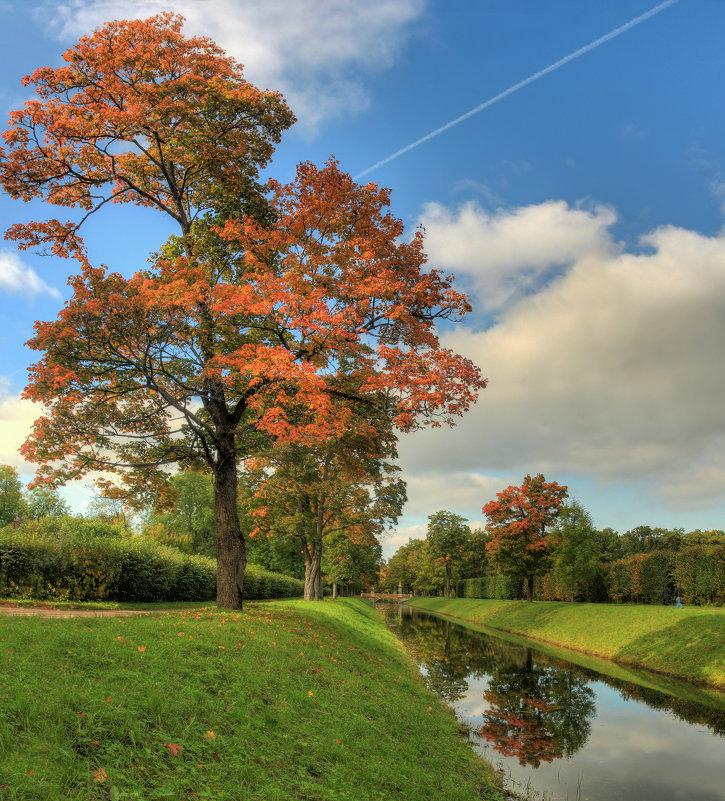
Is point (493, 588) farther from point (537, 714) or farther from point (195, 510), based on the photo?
point (537, 714)

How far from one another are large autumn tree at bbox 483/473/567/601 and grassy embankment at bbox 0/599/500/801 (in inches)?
1397

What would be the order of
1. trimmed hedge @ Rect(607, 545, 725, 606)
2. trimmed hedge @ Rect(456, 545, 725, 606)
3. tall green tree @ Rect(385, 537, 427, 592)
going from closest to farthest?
trimmed hedge @ Rect(607, 545, 725, 606)
trimmed hedge @ Rect(456, 545, 725, 606)
tall green tree @ Rect(385, 537, 427, 592)

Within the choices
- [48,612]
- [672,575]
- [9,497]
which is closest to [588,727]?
[48,612]

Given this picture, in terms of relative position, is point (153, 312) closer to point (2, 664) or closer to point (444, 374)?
point (444, 374)

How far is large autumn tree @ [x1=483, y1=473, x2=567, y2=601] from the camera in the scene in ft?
147

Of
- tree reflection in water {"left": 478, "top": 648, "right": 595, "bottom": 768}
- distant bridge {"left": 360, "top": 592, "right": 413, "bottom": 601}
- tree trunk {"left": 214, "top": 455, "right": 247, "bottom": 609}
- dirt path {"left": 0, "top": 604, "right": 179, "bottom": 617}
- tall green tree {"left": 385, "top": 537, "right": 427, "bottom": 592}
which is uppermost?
tree trunk {"left": 214, "top": 455, "right": 247, "bottom": 609}

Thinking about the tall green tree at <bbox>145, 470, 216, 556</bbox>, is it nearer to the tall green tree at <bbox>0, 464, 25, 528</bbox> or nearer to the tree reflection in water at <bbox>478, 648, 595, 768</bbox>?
the tall green tree at <bbox>0, 464, 25, 528</bbox>

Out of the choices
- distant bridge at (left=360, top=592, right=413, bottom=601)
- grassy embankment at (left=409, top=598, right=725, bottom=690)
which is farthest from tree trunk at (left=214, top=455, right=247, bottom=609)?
distant bridge at (left=360, top=592, right=413, bottom=601)

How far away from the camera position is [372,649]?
17.9 meters

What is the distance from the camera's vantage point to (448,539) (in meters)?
72.1

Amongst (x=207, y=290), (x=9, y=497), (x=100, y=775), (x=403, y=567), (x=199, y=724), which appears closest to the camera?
(x=100, y=775)

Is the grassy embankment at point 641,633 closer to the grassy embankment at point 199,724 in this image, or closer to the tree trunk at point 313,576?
the grassy embankment at point 199,724

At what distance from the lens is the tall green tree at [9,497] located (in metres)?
72.5

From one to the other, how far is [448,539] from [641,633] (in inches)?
1844
